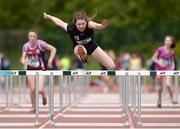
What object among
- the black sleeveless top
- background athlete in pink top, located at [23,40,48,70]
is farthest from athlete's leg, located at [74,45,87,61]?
background athlete in pink top, located at [23,40,48,70]

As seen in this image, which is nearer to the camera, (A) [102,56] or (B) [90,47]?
(B) [90,47]

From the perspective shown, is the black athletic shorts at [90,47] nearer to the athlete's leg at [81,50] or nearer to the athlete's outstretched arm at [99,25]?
the athlete's leg at [81,50]

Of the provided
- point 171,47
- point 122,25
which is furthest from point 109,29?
point 171,47

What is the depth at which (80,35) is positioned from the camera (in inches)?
548

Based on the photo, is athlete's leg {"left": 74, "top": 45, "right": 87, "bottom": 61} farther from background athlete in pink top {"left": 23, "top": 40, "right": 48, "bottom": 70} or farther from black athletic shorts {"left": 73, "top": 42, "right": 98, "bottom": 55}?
background athlete in pink top {"left": 23, "top": 40, "right": 48, "bottom": 70}

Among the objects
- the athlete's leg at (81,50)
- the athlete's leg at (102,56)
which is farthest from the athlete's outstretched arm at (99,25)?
the athlete's leg at (102,56)

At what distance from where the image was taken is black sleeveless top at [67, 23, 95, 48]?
13867 mm

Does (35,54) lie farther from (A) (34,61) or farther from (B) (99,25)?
(B) (99,25)

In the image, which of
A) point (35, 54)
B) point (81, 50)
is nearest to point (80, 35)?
point (81, 50)

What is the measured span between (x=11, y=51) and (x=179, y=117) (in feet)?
124

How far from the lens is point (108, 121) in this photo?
1493 cm

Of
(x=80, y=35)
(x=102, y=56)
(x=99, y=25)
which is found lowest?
(x=102, y=56)

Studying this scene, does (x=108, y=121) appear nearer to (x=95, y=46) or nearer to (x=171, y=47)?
(x=95, y=46)

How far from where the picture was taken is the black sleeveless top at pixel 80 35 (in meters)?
13.9
